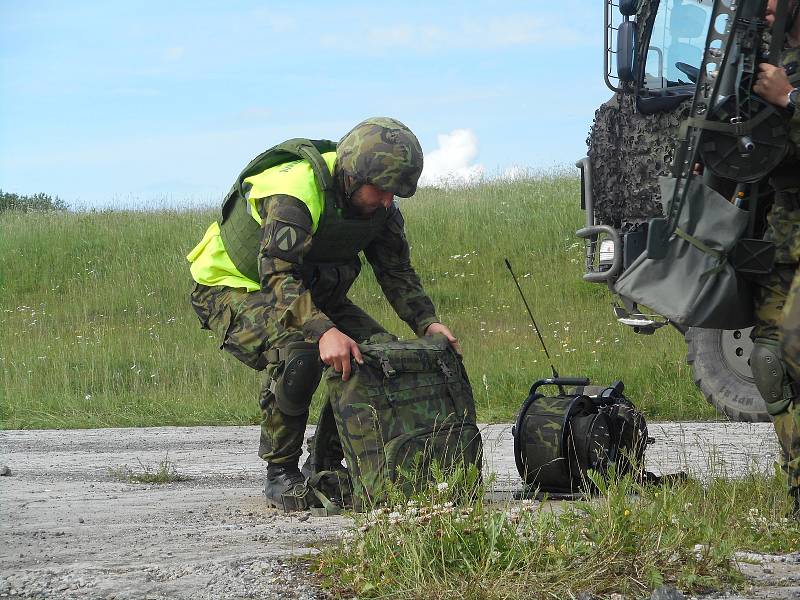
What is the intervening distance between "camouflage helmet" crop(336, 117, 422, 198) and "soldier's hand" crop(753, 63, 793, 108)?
58.0 inches

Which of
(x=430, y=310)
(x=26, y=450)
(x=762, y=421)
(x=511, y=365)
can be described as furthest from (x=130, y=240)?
(x=430, y=310)

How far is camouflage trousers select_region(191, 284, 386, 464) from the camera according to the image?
528 cm

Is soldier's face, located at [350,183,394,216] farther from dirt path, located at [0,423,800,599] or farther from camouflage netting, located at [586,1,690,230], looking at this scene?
camouflage netting, located at [586,1,690,230]

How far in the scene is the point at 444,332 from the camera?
17.8ft

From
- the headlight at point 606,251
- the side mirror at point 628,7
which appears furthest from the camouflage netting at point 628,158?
the side mirror at point 628,7

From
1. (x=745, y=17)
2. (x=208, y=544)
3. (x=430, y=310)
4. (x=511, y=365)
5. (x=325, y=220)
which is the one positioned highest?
(x=745, y=17)

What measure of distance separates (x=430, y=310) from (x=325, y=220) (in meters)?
0.81

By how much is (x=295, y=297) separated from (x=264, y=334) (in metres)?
0.45

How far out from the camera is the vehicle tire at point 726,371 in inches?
331

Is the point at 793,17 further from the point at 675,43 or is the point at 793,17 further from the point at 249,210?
the point at 675,43

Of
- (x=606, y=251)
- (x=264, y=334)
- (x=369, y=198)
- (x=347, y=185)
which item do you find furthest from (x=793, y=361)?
(x=606, y=251)

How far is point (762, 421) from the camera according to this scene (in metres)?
8.44

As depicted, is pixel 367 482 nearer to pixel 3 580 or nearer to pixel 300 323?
pixel 300 323

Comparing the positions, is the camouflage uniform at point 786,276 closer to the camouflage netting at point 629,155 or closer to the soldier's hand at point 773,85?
the soldier's hand at point 773,85
